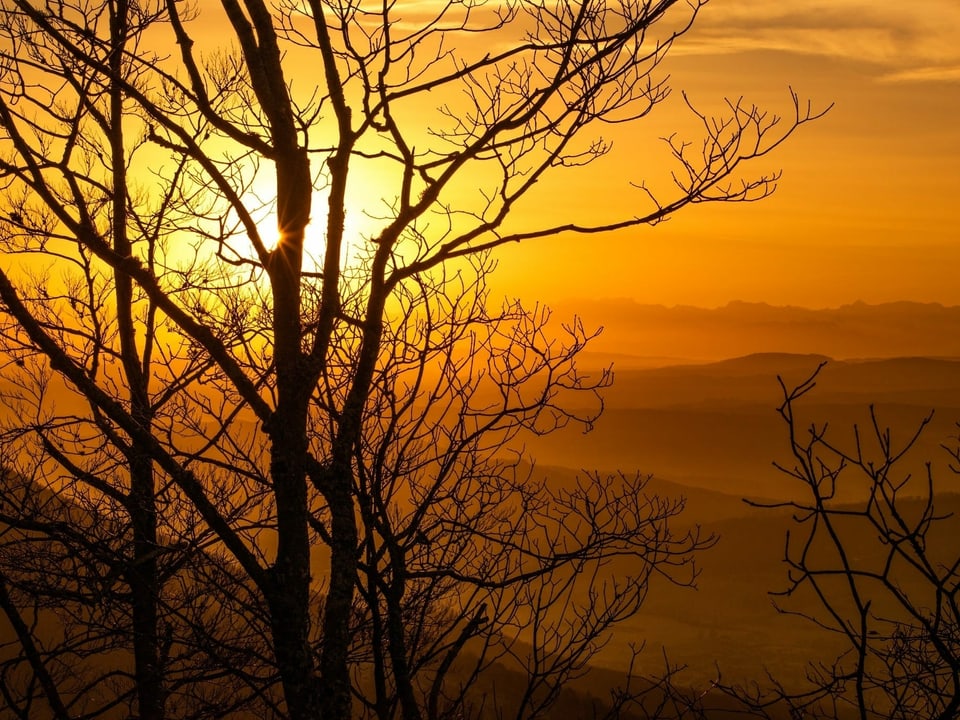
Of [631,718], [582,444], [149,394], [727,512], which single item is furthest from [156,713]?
[582,444]

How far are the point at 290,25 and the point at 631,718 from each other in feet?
127

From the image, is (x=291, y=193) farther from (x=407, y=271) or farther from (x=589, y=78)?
(x=589, y=78)

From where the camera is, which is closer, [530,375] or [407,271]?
[407,271]

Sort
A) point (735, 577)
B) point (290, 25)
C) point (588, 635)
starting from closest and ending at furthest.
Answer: point (290, 25)
point (588, 635)
point (735, 577)

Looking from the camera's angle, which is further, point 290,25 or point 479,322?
point 479,322

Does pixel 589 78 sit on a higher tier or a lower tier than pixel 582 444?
lower

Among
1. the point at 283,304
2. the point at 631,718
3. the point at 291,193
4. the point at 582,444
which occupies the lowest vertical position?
the point at 631,718

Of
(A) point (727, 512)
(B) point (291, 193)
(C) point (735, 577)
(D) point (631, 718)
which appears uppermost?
(A) point (727, 512)

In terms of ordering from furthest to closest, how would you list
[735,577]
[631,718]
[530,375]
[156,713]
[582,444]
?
[582,444] < [735,577] < [631,718] < [156,713] < [530,375]

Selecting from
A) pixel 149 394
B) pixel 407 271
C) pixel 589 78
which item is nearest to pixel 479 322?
pixel 407 271

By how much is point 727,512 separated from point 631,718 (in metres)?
81.3

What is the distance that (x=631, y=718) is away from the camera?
3938 centimetres

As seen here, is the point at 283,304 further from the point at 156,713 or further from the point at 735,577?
the point at 735,577

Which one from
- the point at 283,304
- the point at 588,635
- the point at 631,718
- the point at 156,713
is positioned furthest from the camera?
the point at 631,718
